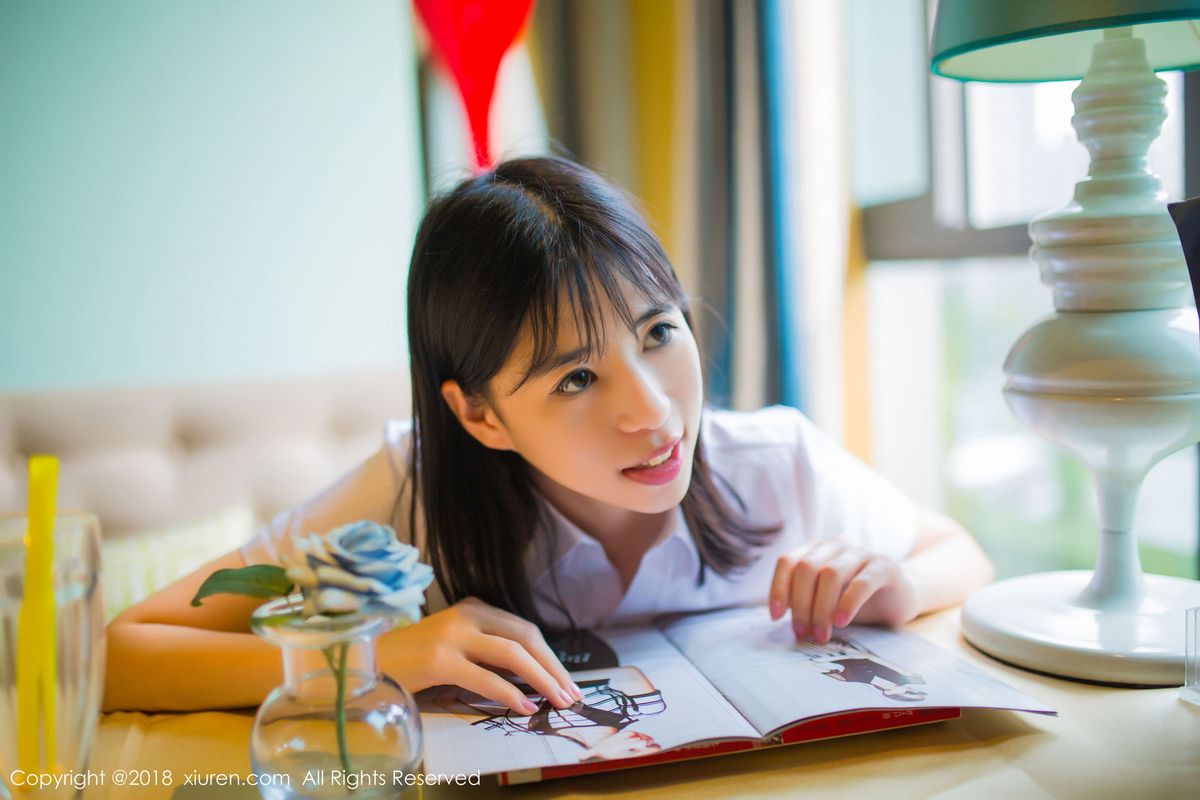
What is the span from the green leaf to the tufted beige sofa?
0.87 m

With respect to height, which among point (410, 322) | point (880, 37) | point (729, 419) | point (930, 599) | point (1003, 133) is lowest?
point (930, 599)

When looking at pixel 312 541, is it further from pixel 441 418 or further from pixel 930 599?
pixel 930 599

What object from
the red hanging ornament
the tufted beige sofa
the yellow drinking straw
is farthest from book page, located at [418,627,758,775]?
the red hanging ornament

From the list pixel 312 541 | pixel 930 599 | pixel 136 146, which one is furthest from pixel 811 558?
pixel 136 146

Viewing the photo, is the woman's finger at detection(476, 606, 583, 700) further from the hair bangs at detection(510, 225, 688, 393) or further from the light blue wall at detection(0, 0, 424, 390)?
the light blue wall at detection(0, 0, 424, 390)

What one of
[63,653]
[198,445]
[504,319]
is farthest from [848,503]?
[198,445]

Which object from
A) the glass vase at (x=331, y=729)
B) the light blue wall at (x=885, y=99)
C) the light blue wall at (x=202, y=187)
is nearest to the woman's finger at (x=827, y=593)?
the glass vase at (x=331, y=729)

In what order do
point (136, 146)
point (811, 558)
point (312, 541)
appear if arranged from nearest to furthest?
point (312, 541) → point (811, 558) → point (136, 146)

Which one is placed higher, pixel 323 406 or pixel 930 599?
pixel 323 406

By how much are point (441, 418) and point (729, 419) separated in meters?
0.39

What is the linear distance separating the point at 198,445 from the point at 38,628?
104cm

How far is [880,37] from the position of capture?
208 cm

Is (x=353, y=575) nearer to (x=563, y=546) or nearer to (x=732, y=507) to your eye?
(x=563, y=546)

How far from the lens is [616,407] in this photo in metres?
0.85
